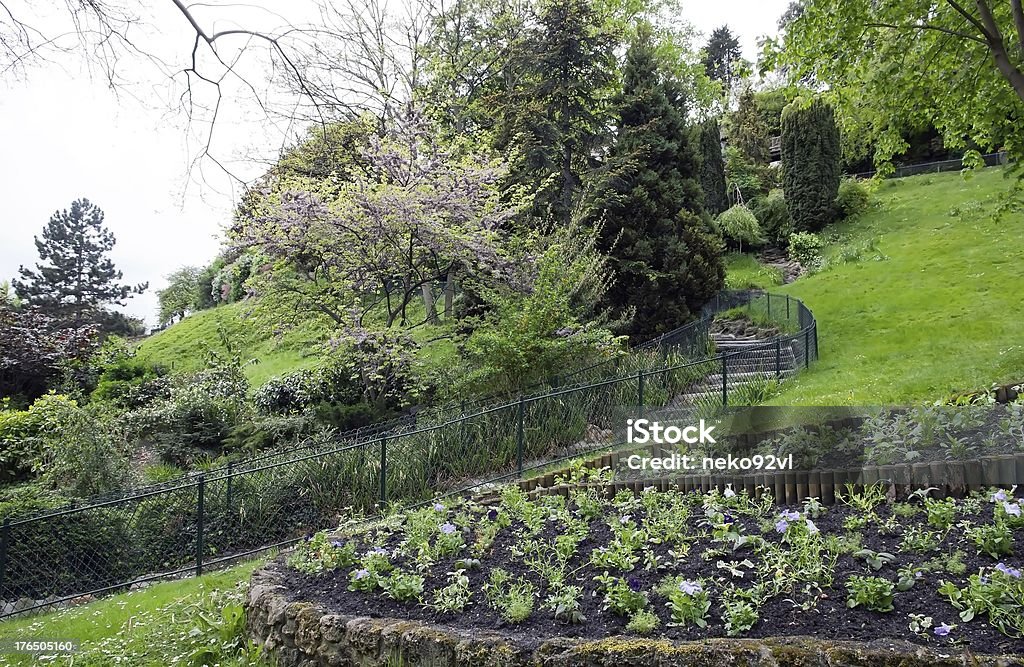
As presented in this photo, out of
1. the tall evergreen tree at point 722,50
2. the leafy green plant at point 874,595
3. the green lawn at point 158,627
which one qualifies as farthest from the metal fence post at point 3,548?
the tall evergreen tree at point 722,50

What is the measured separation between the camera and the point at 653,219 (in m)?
15.2

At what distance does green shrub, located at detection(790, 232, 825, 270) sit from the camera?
20.6 meters

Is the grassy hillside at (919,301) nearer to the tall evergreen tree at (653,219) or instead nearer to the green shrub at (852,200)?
the green shrub at (852,200)

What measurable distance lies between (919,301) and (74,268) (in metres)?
38.5

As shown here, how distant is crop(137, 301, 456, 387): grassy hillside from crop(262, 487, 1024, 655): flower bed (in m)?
7.92

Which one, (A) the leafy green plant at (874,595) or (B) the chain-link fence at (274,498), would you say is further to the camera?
(B) the chain-link fence at (274,498)

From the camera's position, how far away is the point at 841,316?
14.6m

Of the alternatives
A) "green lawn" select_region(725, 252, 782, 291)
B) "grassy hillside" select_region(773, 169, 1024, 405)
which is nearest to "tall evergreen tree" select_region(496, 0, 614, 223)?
"green lawn" select_region(725, 252, 782, 291)

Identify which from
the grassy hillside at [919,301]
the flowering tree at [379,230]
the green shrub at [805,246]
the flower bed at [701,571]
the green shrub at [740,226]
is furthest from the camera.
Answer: the green shrub at [740,226]

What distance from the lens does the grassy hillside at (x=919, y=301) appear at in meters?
9.67

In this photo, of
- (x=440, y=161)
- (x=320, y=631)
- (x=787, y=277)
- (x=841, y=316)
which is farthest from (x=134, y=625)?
(x=787, y=277)

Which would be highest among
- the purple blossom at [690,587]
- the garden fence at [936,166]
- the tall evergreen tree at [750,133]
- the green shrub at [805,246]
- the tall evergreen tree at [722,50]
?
the tall evergreen tree at [722,50]

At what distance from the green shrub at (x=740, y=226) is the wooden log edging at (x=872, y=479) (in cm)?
1755

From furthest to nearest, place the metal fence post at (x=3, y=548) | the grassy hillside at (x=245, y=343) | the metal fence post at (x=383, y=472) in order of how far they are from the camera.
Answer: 1. the grassy hillside at (x=245, y=343)
2. the metal fence post at (x=383, y=472)
3. the metal fence post at (x=3, y=548)
